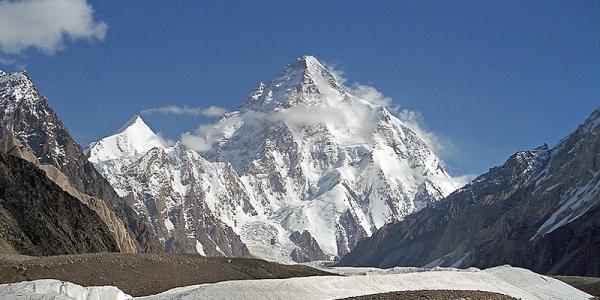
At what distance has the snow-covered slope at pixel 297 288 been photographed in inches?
1743

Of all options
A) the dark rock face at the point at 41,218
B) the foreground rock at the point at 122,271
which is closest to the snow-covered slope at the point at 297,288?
the foreground rock at the point at 122,271

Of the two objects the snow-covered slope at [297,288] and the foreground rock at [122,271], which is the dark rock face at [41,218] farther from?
the snow-covered slope at [297,288]

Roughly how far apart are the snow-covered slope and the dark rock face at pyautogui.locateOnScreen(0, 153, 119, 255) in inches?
1635

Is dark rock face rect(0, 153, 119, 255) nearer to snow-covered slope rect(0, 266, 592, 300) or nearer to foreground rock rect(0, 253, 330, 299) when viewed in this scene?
foreground rock rect(0, 253, 330, 299)

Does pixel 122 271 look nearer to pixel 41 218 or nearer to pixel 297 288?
pixel 297 288

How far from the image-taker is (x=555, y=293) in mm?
65438

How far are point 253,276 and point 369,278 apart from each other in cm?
1834

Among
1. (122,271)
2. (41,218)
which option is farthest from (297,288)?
(41,218)

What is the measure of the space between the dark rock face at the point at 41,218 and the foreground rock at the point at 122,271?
2819cm

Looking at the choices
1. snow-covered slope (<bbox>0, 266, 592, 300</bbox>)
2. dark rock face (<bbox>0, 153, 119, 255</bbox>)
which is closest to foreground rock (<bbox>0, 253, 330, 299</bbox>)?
snow-covered slope (<bbox>0, 266, 592, 300</bbox>)

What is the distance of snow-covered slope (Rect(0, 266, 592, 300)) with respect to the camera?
1743 inches

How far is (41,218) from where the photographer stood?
9969 centimetres

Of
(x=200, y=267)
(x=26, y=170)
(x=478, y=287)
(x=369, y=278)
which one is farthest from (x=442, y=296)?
(x=26, y=170)

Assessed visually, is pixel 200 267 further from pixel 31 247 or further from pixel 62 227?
pixel 62 227
